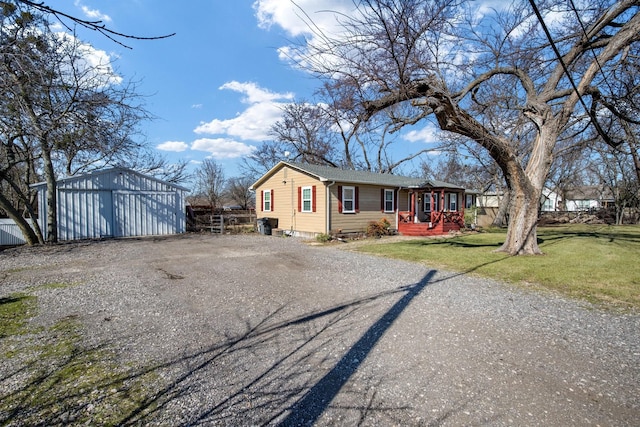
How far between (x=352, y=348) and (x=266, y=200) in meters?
16.3

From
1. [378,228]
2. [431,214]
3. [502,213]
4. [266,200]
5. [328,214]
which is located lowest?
[378,228]

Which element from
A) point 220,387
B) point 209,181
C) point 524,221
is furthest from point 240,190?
point 220,387

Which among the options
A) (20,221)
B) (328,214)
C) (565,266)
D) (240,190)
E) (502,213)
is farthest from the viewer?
(240,190)

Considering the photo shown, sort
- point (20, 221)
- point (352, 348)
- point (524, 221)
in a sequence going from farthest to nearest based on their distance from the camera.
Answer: point (20, 221) → point (524, 221) → point (352, 348)

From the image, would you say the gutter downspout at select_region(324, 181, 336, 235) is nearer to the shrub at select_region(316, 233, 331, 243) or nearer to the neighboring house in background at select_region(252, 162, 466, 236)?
the neighboring house in background at select_region(252, 162, 466, 236)

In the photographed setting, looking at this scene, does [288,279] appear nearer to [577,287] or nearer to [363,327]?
[363,327]

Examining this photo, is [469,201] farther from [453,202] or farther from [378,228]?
[378,228]

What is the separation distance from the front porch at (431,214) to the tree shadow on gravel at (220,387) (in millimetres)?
13796

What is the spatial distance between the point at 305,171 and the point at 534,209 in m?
9.32

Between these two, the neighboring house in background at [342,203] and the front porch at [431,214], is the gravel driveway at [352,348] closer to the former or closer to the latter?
the neighboring house in background at [342,203]

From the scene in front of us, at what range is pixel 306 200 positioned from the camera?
15609mm

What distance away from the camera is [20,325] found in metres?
4.05

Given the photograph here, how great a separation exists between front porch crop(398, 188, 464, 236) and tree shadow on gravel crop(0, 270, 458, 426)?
13796 millimetres

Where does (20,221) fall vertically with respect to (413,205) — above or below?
below
